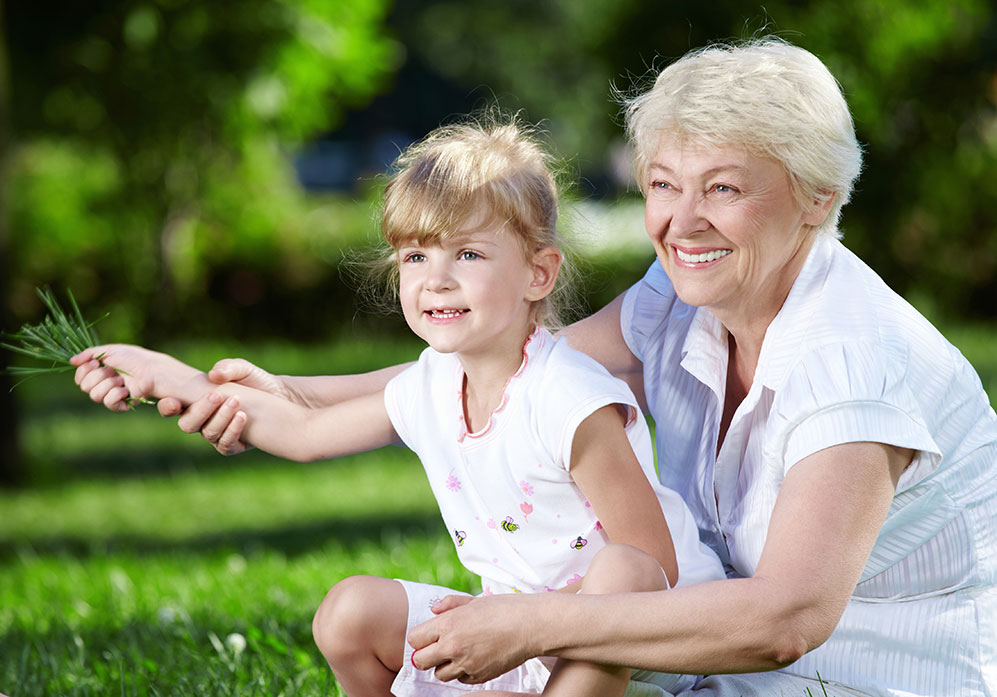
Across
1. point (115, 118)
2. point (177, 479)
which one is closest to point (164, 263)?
point (115, 118)

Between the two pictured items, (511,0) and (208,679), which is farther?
(511,0)

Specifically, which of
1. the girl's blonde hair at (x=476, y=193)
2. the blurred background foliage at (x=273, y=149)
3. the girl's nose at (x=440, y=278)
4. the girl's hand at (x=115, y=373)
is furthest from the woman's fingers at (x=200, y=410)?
the blurred background foliage at (x=273, y=149)

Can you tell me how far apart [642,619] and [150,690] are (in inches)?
64.7

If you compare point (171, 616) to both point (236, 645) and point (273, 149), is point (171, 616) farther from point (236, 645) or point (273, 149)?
point (273, 149)

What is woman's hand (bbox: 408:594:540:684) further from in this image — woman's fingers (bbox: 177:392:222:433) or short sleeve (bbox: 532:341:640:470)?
woman's fingers (bbox: 177:392:222:433)

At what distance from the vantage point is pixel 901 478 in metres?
2.13

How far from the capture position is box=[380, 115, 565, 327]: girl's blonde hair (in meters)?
2.40

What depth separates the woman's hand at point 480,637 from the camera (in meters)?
1.95

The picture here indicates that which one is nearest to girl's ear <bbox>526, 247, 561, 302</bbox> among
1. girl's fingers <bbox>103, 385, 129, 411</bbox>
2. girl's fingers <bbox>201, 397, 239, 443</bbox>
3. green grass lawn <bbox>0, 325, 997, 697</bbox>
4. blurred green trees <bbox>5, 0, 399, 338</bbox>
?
girl's fingers <bbox>201, 397, 239, 443</bbox>

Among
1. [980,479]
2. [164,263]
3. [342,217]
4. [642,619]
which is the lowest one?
[642,619]

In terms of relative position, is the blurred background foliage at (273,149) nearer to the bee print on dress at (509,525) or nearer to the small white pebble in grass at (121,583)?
the small white pebble in grass at (121,583)

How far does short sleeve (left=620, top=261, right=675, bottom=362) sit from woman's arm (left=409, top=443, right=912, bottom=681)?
0.85 m

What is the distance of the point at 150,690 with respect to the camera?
3082 mm

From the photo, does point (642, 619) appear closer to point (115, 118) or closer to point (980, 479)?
point (980, 479)
